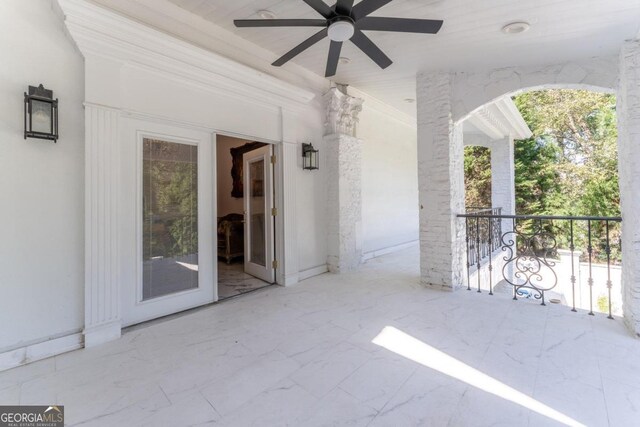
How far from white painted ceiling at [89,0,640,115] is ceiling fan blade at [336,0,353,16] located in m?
0.72

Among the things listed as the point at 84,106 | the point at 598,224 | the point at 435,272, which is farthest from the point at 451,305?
the point at 598,224

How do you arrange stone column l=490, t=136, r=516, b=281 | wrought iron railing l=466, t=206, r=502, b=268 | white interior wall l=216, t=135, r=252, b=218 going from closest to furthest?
wrought iron railing l=466, t=206, r=502, b=268, white interior wall l=216, t=135, r=252, b=218, stone column l=490, t=136, r=516, b=281

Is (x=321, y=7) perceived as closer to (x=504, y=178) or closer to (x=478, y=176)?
(x=504, y=178)

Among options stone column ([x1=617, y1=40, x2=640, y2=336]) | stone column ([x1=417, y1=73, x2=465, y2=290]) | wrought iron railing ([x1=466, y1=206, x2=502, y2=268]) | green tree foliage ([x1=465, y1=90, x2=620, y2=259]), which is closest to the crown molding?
stone column ([x1=417, y1=73, x2=465, y2=290])

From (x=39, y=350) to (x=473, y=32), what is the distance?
497 cm

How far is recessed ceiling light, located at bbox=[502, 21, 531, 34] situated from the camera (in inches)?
113

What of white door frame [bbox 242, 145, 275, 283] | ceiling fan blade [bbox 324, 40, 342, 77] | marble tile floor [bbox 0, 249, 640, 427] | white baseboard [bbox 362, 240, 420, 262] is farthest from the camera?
white baseboard [bbox 362, 240, 420, 262]

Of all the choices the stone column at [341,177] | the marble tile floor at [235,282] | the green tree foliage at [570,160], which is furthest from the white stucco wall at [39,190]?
the green tree foliage at [570,160]

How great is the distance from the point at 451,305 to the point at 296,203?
2.44m

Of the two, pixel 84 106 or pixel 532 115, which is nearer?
pixel 84 106

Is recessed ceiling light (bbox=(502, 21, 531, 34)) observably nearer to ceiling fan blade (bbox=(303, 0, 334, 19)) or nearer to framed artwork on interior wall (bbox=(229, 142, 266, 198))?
ceiling fan blade (bbox=(303, 0, 334, 19))

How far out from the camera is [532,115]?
1121cm

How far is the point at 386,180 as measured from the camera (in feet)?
21.1

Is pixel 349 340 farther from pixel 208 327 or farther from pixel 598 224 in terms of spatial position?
pixel 598 224
